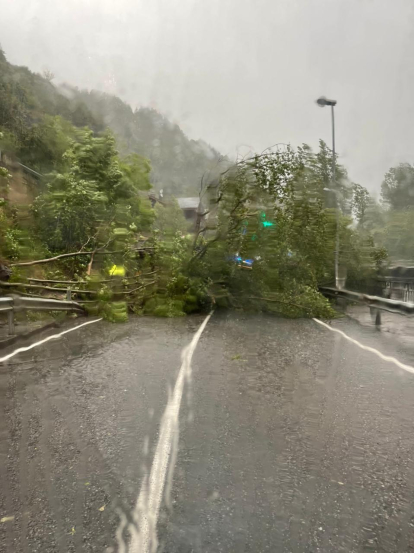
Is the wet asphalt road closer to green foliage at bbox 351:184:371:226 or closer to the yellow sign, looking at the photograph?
the yellow sign

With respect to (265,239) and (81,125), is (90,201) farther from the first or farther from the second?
(81,125)

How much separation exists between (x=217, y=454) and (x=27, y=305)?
9.16 meters

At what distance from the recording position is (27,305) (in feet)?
40.9

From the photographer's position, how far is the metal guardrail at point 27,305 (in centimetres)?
1131

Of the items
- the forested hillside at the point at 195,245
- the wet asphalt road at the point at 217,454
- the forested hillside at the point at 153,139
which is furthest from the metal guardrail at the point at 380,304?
the forested hillside at the point at 153,139

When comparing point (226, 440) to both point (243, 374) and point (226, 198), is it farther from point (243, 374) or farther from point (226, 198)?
point (226, 198)

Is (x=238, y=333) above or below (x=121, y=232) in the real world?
below

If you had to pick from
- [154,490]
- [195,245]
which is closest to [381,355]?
[154,490]

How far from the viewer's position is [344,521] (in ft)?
10.6

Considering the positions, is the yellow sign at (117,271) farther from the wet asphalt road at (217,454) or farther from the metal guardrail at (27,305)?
the wet asphalt road at (217,454)

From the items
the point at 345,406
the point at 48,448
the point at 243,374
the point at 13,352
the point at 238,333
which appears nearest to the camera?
the point at 48,448

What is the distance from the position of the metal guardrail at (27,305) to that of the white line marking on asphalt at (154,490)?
6.30 metres

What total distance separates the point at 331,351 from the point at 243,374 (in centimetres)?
304

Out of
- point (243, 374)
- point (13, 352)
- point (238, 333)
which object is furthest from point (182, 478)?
point (238, 333)
